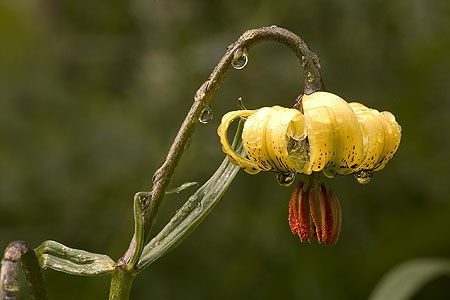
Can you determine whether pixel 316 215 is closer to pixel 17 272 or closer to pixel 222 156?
pixel 17 272

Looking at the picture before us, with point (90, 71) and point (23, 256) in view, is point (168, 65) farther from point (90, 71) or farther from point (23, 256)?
point (23, 256)

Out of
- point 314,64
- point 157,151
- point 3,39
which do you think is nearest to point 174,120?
point 157,151

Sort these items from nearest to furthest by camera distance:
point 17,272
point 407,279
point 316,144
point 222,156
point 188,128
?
point 17,272
point 316,144
point 188,128
point 407,279
point 222,156

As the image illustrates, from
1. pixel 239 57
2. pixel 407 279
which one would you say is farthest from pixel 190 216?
pixel 407 279

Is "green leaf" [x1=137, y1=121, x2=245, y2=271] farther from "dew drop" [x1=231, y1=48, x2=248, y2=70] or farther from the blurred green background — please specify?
the blurred green background

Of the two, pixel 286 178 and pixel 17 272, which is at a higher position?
pixel 286 178

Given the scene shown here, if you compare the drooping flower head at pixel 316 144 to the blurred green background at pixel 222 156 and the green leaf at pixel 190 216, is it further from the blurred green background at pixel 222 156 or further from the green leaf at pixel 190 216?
the blurred green background at pixel 222 156

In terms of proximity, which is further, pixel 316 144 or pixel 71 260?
pixel 71 260
